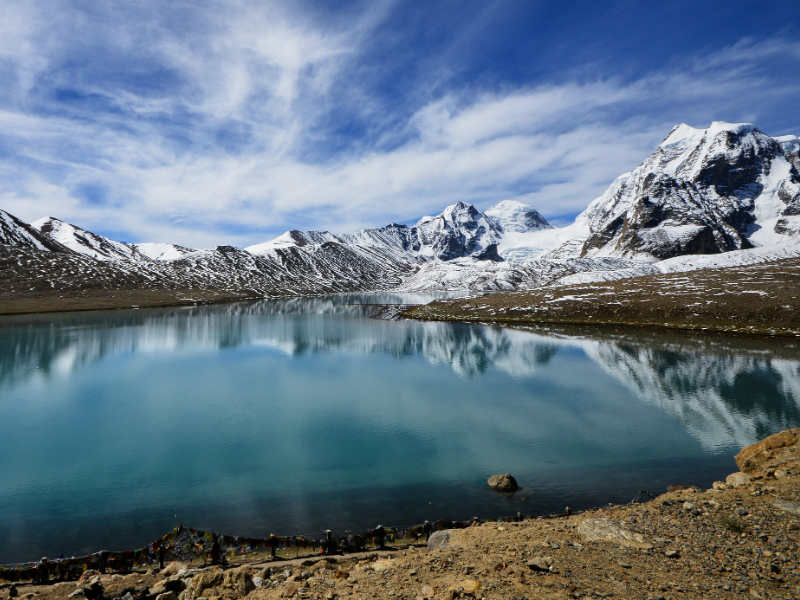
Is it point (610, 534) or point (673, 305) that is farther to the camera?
point (673, 305)

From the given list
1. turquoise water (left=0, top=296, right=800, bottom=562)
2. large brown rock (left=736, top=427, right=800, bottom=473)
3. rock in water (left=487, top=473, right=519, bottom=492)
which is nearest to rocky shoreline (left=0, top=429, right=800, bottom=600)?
large brown rock (left=736, top=427, right=800, bottom=473)

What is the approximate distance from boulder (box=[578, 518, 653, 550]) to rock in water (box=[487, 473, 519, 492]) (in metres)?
7.71

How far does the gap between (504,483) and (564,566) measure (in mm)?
11100

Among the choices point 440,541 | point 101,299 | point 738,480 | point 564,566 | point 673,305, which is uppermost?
point 673,305

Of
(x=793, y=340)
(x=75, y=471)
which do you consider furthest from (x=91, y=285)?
(x=793, y=340)

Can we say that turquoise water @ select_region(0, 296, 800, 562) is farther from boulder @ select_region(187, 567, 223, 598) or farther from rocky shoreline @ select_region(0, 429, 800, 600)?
boulder @ select_region(187, 567, 223, 598)

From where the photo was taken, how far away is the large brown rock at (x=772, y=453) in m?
19.5

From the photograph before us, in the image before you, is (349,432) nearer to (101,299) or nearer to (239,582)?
(239,582)

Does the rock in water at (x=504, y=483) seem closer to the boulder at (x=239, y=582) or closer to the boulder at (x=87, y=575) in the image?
the boulder at (x=239, y=582)

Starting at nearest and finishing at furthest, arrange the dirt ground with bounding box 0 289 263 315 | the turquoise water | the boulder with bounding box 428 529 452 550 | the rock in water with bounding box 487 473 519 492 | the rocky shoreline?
1. the rocky shoreline
2. the boulder with bounding box 428 529 452 550
3. the turquoise water
4. the rock in water with bounding box 487 473 519 492
5. the dirt ground with bounding box 0 289 263 315

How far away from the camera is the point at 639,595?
9.56 metres

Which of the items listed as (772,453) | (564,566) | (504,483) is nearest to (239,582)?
(564,566)

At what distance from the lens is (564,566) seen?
11.0m

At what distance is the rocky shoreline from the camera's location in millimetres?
10031
